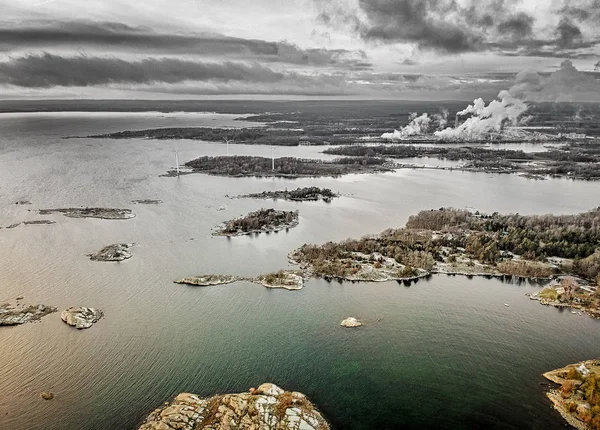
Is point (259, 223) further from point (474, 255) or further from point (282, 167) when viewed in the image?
point (282, 167)

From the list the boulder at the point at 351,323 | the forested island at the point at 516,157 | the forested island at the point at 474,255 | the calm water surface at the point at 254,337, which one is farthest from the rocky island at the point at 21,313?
the forested island at the point at 516,157

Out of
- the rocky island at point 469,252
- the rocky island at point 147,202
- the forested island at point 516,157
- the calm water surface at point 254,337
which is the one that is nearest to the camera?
the calm water surface at point 254,337

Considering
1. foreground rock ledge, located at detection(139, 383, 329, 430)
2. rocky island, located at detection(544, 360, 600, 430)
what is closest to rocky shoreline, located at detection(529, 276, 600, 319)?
rocky island, located at detection(544, 360, 600, 430)

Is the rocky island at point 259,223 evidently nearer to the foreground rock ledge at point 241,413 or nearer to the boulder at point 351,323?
the boulder at point 351,323

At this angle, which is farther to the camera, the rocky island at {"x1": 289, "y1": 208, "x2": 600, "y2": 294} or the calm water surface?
the rocky island at {"x1": 289, "y1": 208, "x2": 600, "y2": 294}

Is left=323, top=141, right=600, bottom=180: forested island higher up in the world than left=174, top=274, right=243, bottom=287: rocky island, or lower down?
higher up

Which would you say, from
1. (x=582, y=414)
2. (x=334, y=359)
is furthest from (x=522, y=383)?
(x=334, y=359)

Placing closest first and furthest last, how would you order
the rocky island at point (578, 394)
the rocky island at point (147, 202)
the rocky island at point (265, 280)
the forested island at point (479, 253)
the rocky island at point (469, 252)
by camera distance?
the rocky island at point (578, 394) → the rocky island at point (265, 280) → the forested island at point (479, 253) → the rocky island at point (469, 252) → the rocky island at point (147, 202)

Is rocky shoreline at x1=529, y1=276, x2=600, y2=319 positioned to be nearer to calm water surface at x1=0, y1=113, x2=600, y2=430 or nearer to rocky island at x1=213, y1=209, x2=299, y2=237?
calm water surface at x1=0, y1=113, x2=600, y2=430
